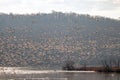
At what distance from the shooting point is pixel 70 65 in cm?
19450

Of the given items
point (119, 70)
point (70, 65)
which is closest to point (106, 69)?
point (119, 70)

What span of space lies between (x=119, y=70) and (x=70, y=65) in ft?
136

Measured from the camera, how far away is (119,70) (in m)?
156

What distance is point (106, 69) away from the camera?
533 ft

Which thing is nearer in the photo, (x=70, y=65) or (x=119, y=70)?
(x=119, y=70)

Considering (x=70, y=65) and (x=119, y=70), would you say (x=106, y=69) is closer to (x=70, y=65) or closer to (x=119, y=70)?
(x=119, y=70)

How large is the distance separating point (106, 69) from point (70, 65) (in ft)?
111

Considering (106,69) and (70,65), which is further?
(70,65)

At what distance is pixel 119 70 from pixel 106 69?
761cm
